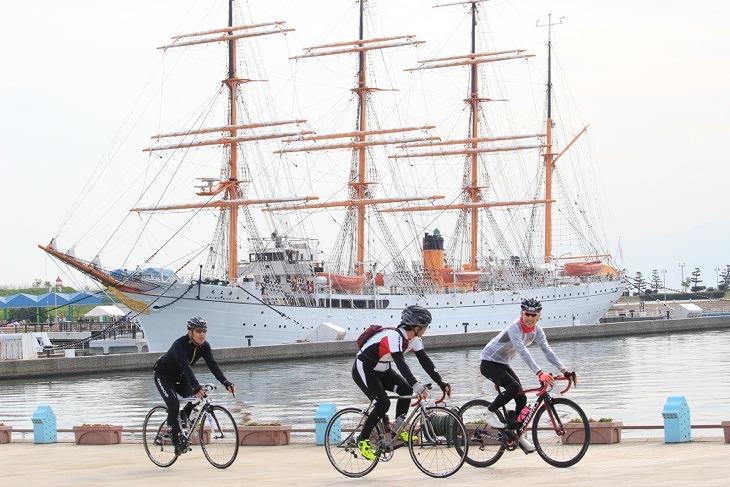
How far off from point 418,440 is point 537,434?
1.41m

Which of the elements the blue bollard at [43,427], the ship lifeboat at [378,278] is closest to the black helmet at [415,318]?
the blue bollard at [43,427]

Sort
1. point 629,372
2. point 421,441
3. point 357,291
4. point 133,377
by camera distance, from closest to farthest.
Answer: point 421,441
point 629,372
point 133,377
point 357,291

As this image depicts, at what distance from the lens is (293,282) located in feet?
239

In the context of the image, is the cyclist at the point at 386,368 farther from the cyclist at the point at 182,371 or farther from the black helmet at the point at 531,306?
the cyclist at the point at 182,371

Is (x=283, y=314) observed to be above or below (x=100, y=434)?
above

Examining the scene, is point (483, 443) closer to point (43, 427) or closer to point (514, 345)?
point (514, 345)

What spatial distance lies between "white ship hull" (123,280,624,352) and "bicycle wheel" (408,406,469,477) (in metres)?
56.4

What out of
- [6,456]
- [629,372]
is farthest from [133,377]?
[6,456]

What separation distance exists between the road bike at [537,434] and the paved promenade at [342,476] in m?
0.15

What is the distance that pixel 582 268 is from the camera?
96.0m

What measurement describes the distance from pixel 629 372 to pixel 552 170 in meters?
54.5

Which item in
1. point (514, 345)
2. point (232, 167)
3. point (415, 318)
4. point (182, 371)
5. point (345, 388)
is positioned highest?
point (232, 167)

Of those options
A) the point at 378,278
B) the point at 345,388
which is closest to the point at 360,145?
the point at 378,278

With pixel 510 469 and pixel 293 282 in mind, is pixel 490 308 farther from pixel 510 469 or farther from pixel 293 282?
pixel 510 469
